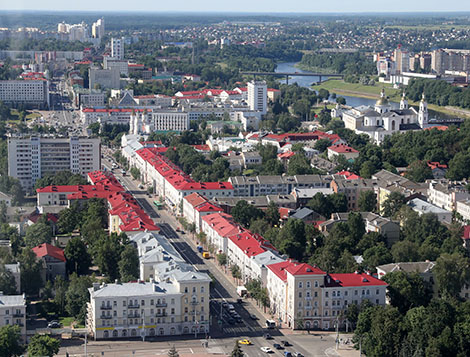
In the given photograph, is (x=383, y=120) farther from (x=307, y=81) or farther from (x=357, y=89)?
(x=307, y=81)

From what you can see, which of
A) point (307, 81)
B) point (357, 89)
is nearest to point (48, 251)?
point (357, 89)

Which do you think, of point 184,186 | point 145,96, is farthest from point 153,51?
point 184,186

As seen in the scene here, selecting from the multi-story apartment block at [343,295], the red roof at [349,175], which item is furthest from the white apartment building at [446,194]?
the multi-story apartment block at [343,295]

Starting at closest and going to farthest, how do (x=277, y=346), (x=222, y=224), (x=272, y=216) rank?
(x=277, y=346) < (x=222, y=224) < (x=272, y=216)

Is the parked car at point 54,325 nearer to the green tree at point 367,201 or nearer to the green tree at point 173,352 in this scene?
the green tree at point 173,352

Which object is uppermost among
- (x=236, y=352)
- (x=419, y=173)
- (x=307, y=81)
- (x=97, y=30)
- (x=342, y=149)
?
(x=97, y=30)

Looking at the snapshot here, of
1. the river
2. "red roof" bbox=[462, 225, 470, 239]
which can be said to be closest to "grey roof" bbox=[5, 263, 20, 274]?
"red roof" bbox=[462, 225, 470, 239]

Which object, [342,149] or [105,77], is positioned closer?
[342,149]

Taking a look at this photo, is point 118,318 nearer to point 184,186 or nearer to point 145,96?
point 184,186
